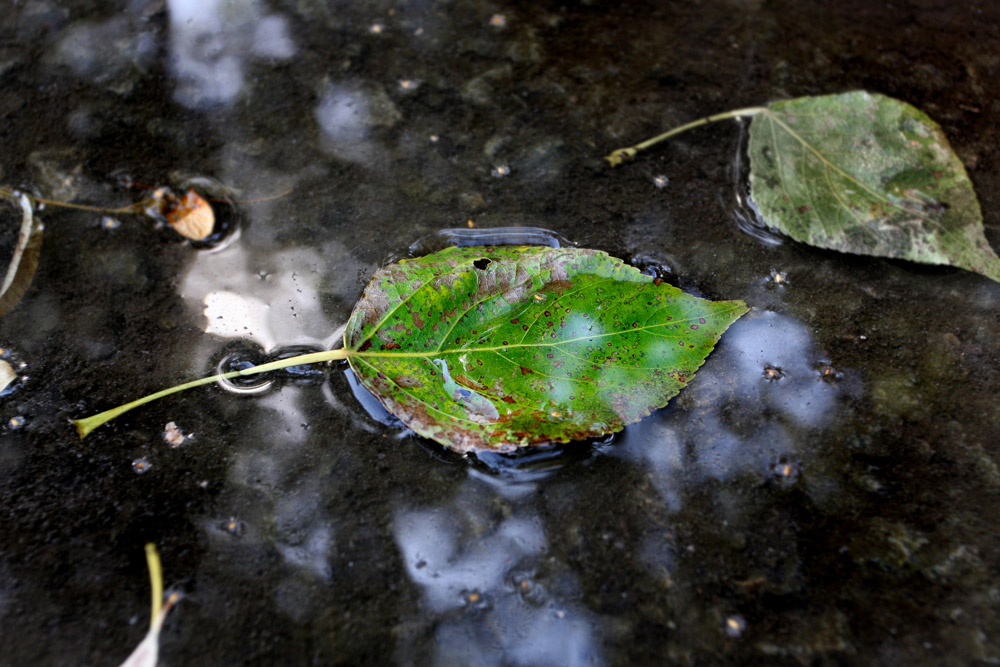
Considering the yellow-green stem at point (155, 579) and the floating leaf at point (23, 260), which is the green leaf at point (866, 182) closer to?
the yellow-green stem at point (155, 579)

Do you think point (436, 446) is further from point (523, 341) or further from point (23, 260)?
point (23, 260)

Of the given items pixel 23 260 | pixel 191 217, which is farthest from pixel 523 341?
pixel 23 260

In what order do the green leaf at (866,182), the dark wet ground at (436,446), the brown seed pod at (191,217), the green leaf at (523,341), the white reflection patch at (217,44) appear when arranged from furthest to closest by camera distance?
1. the white reflection patch at (217,44)
2. the brown seed pod at (191,217)
3. the green leaf at (866,182)
4. the green leaf at (523,341)
5. the dark wet ground at (436,446)

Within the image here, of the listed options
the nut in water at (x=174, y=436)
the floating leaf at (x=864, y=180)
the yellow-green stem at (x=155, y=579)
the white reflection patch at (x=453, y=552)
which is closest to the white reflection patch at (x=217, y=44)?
the nut in water at (x=174, y=436)

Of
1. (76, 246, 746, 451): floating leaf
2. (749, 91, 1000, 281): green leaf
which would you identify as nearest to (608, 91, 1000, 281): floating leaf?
(749, 91, 1000, 281): green leaf

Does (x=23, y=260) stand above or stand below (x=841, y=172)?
below
